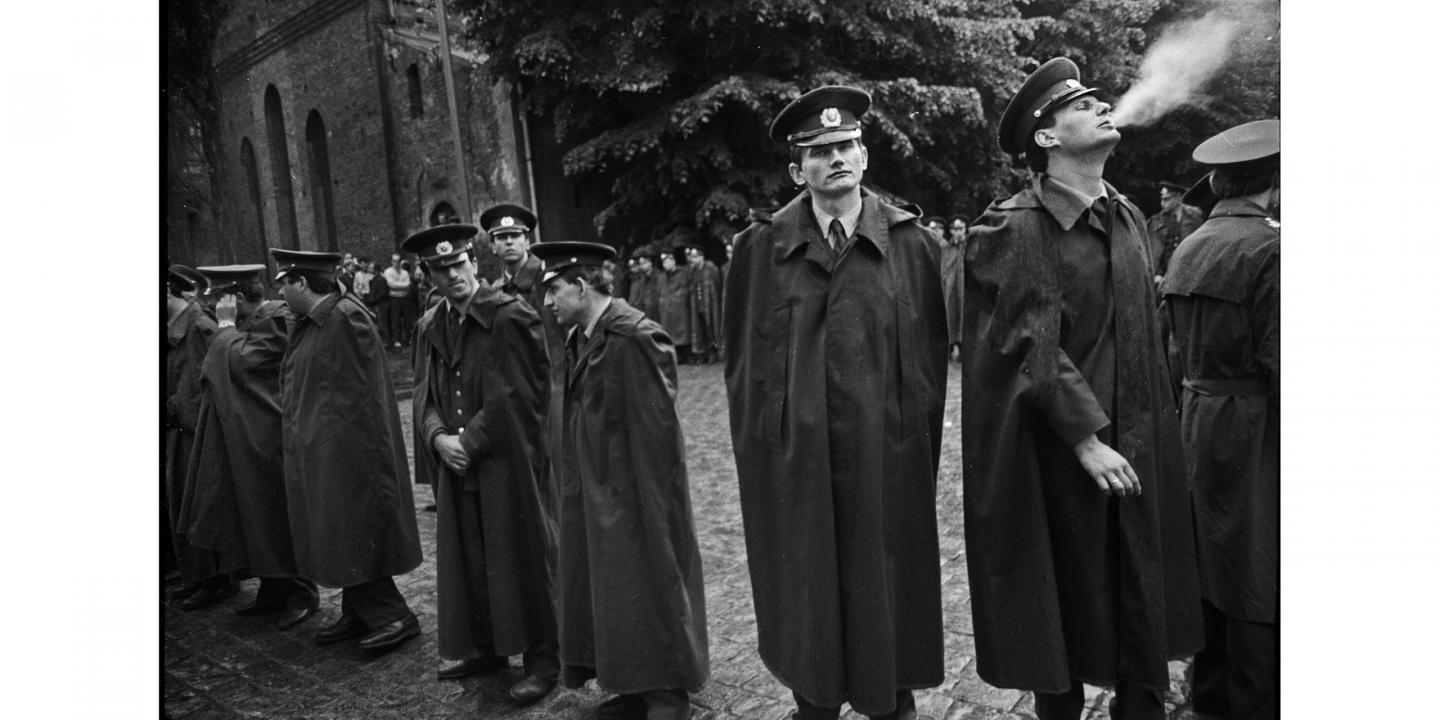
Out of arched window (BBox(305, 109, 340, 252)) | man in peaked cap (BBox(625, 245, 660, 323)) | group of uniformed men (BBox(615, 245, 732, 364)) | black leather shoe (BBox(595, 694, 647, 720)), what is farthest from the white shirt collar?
man in peaked cap (BBox(625, 245, 660, 323))

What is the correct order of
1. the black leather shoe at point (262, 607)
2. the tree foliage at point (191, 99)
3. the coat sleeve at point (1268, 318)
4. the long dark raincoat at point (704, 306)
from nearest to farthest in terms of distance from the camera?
the coat sleeve at point (1268, 318) → the tree foliage at point (191, 99) → the black leather shoe at point (262, 607) → the long dark raincoat at point (704, 306)

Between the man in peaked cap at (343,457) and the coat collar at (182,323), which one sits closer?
the man in peaked cap at (343,457)

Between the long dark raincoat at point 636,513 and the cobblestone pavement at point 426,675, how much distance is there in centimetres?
45

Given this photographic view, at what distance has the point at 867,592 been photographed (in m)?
2.86

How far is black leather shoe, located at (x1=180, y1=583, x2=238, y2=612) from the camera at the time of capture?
5.62m

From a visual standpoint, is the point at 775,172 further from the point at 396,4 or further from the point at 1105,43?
the point at 1105,43

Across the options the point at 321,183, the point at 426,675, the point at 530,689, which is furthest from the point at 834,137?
the point at 321,183

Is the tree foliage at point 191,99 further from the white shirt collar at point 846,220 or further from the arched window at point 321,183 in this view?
the white shirt collar at point 846,220

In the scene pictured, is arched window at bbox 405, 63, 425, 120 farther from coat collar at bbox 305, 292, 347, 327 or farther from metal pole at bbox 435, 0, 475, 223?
coat collar at bbox 305, 292, 347, 327

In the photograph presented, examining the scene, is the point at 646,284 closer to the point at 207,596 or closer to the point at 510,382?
the point at 207,596

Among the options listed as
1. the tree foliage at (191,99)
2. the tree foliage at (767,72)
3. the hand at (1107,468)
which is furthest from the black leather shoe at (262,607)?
the hand at (1107,468)

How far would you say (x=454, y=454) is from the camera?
159 inches

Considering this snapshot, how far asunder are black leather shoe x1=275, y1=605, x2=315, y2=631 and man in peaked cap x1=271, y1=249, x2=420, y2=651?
59 cm

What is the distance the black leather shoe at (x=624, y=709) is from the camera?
3727mm
